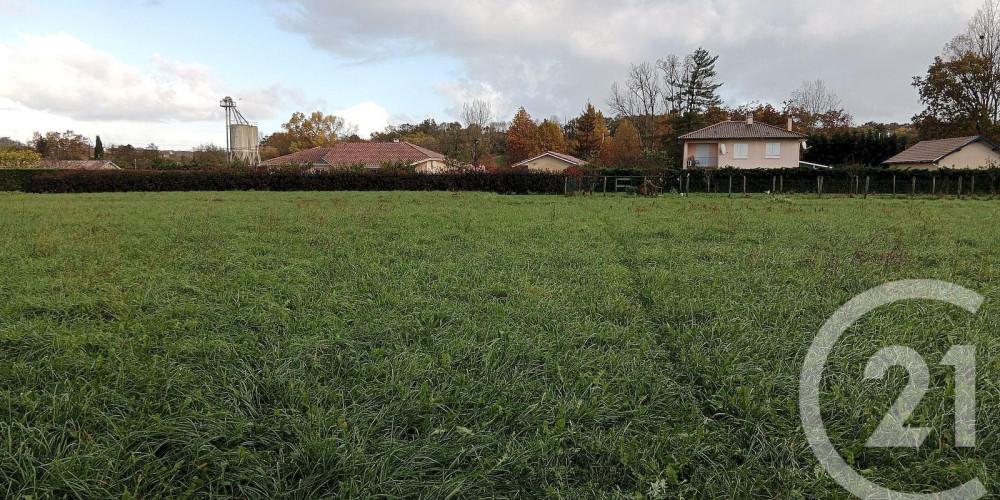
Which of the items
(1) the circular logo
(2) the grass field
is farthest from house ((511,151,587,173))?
(1) the circular logo

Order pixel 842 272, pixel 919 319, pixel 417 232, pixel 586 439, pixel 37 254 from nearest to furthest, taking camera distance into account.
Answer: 1. pixel 586 439
2. pixel 919 319
3. pixel 842 272
4. pixel 37 254
5. pixel 417 232

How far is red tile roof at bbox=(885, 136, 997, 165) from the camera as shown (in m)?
33.4

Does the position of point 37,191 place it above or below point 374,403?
above

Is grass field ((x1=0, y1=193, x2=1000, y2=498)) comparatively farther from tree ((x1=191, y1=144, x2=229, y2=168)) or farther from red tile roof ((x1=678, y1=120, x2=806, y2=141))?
red tile roof ((x1=678, y1=120, x2=806, y2=141))

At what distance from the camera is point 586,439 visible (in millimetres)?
2055

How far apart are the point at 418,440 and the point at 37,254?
595 centimetres

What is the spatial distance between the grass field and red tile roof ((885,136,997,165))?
37609mm

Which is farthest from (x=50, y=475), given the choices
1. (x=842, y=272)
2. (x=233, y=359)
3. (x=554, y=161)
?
(x=554, y=161)

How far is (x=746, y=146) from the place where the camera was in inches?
1545

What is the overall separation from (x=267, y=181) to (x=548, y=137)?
38630 mm

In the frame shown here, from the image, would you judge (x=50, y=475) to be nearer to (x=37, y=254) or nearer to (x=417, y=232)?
(x=37, y=254)

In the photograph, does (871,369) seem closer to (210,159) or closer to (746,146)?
(746,146)

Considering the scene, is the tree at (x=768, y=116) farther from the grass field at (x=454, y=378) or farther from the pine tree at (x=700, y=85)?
the grass field at (x=454, y=378)

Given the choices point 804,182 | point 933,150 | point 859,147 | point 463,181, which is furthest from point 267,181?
point 859,147
